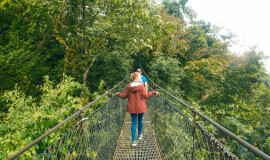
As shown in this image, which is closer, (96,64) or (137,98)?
(137,98)

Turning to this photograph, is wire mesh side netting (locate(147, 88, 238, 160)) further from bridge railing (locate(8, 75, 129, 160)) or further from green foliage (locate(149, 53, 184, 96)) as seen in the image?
green foliage (locate(149, 53, 184, 96))

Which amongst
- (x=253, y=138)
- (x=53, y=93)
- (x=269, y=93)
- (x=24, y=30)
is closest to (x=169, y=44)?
(x=269, y=93)

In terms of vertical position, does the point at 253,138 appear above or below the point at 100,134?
below

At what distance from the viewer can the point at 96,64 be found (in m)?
8.88

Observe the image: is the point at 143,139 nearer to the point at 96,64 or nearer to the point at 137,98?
the point at 137,98

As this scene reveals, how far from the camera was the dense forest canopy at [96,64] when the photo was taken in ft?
9.58

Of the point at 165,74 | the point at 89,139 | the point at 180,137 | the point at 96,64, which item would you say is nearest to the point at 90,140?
the point at 89,139

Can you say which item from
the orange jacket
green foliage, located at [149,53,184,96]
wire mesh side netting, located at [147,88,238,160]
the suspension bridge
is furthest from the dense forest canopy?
wire mesh side netting, located at [147,88,238,160]

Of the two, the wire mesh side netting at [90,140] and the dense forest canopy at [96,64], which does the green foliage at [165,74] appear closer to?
the dense forest canopy at [96,64]

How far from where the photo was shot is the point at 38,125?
188 cm

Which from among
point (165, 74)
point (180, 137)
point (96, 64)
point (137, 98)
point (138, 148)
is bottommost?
point (138, 148)

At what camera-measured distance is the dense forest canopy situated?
9.58ft

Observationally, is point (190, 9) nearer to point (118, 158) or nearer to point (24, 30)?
point (24, 30)

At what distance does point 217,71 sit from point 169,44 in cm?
392
